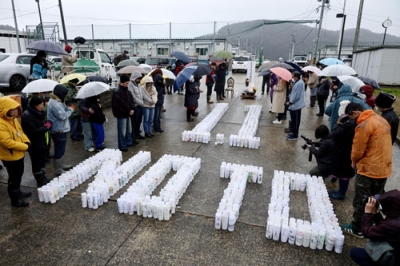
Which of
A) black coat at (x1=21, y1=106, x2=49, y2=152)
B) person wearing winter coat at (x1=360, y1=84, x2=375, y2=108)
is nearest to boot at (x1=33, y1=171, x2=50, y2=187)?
black coat at (x1=21, y1=106, x2=49, y2=152)

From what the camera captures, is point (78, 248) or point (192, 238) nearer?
point (78, 248)

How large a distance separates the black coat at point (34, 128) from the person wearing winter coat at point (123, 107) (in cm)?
196

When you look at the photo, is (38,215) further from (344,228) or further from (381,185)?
(381,185)

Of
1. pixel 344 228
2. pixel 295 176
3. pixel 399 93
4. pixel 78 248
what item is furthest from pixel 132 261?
pixel 399 93

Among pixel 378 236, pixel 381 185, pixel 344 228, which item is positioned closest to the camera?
pixel 378 236

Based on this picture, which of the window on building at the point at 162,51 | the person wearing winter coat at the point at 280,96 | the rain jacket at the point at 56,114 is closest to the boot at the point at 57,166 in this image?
the rain jacket at the point at 56,114

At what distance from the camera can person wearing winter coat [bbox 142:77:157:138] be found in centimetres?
736

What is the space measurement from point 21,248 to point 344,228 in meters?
4.33

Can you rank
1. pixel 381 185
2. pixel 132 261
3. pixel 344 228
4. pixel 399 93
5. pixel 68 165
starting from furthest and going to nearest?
pixel 399 93 < pixel 68 165 < pixel 344 228 < pixel 381 185 < pixel 132 261

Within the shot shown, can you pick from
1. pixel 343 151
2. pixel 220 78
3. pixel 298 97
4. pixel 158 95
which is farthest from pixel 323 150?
pixel 220 78

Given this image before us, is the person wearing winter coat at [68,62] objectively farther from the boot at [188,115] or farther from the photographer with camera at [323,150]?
the photographer with camera at [323,150]

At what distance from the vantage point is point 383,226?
253 cm

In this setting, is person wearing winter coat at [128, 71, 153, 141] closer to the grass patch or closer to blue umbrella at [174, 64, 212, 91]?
blue umbrella at [174, 64, 212, 91]

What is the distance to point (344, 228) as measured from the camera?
12.6ft
